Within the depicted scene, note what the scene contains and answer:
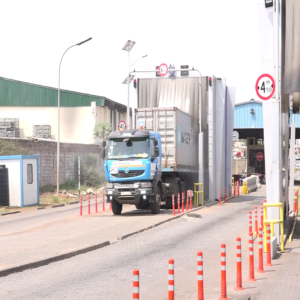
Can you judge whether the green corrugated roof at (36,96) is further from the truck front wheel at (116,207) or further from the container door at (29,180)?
the truck front wheel at (116,207)

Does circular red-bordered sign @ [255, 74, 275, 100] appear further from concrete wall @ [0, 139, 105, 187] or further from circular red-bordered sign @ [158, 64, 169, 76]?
concrete wall @ [0, 139, 105, 187]

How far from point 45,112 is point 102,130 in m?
6.10

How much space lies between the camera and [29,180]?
105 feet

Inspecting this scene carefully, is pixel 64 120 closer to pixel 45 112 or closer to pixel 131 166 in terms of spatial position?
pixel 45 112

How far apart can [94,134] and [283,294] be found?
4964 centimetres

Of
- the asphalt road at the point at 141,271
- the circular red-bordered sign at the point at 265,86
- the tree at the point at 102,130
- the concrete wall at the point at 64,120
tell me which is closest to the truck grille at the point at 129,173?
the asphalt road at the point at 141,271

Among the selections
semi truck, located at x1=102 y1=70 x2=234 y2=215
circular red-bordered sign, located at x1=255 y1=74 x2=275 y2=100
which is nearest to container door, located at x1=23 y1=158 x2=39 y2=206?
semi truck, located at x1=102 y1=70 x2=234 y2=215

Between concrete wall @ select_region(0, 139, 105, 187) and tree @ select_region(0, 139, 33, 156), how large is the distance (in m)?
0.49

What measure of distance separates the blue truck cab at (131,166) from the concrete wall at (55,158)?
16570 mm

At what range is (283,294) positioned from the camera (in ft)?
32.1

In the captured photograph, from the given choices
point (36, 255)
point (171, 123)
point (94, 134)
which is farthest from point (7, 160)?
point (94, 134)

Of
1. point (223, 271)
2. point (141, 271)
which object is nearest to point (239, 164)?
point (141, 271)

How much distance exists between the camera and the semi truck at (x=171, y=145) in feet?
79.5

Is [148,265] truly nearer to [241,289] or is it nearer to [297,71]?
[241,289]
